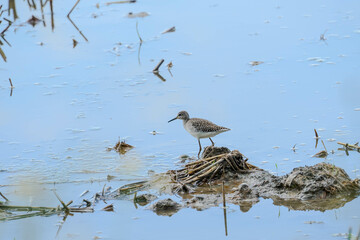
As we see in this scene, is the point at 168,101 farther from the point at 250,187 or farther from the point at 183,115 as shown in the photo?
the point at 250,187

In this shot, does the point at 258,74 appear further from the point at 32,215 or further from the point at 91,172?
the point at 32,215

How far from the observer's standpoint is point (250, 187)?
7812 millimetres

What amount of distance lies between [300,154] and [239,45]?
431 centimetres

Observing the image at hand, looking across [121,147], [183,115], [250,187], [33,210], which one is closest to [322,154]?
[250,187]

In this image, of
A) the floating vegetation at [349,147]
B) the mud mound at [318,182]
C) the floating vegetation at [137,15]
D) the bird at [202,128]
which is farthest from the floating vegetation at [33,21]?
the mud mound at [318,182]

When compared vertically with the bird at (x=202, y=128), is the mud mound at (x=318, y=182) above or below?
above

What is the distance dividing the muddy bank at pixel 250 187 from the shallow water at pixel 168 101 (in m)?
0.17

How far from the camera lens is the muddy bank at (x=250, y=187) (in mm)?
7469

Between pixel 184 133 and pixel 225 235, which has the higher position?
pixel 225 235

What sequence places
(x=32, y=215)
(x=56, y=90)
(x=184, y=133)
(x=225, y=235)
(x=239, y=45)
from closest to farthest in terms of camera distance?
(x=225, y=235), (x=32, y=215), (x=184, y=133), (x=56, y=90), (x=239, y=45)

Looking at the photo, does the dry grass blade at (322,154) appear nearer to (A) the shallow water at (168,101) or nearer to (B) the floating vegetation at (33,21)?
(A) the shallow water at (168,101)

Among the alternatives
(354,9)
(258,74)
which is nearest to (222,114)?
(258,74)

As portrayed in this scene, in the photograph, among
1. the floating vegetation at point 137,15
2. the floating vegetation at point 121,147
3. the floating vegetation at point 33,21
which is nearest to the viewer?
the floating vegetation at point 121,147

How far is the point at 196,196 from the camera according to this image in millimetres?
7680
